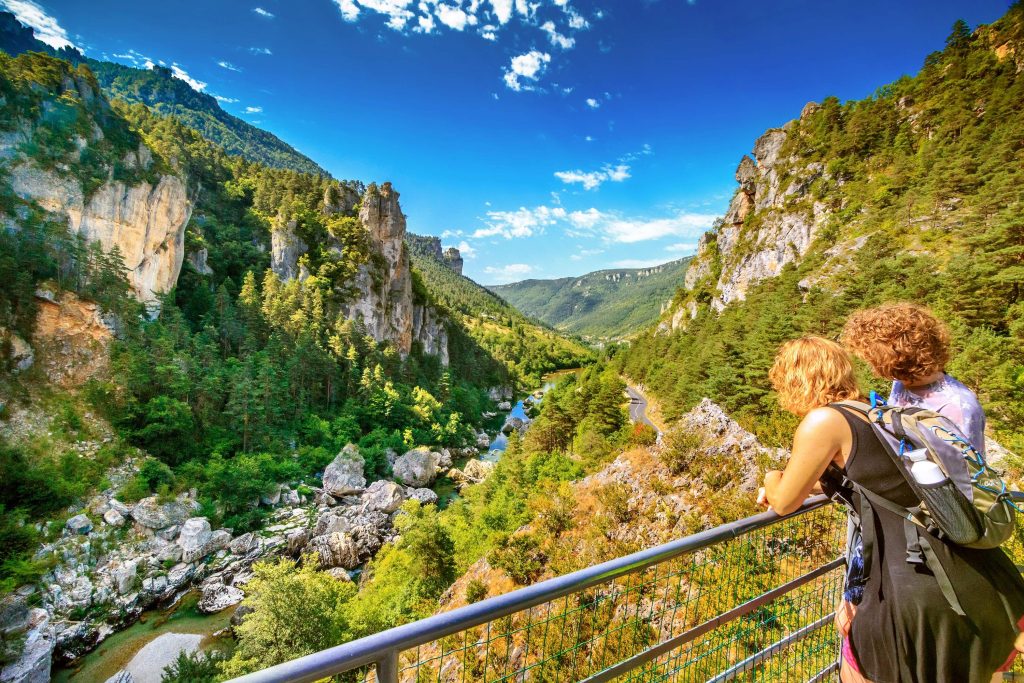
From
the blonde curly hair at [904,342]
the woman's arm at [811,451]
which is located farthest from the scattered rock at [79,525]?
the blonde curly hair at [904,342]

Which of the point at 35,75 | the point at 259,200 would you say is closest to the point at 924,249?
the point at 35,75

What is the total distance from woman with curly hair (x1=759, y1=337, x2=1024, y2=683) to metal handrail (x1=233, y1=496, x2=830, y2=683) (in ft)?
2.32

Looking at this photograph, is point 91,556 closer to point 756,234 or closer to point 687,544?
point 687,544

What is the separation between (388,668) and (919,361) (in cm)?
288

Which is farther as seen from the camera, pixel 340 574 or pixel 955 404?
pixel 340 574

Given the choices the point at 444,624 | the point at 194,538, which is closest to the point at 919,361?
the point at 444,624

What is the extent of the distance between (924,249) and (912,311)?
35.9 metres

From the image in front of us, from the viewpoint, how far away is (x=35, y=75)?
29.3 metres

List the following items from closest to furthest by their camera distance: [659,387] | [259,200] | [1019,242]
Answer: [1019,242] < [659,387] < [259,200]

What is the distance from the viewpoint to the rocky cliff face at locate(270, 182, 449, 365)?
1945 inches

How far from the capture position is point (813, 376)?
6.99 ft

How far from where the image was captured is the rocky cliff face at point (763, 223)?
145 feet

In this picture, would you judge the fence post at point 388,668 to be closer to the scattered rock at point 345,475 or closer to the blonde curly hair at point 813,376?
the blonde curly hair at point 813,376

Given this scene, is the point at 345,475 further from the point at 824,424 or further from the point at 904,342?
the point at 904,342
